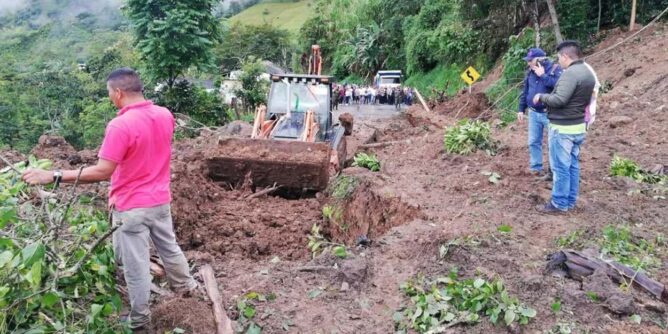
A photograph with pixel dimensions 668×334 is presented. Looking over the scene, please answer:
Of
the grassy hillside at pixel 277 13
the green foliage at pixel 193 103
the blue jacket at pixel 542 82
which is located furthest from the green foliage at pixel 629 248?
the grassy hillside at pixel 277 13

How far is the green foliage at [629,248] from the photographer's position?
4574mm

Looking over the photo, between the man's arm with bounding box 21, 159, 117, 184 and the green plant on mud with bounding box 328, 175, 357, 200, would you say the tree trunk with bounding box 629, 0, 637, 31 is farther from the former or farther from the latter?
the man's arm with bounding box 21, 159, 117, 184

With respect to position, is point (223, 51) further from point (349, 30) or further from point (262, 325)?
point (262, 325)

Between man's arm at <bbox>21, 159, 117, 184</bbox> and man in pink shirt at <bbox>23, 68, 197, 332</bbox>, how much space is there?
0.06 ft

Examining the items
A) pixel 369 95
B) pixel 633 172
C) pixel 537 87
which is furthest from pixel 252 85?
pixel 633 172

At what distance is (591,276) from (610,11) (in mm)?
17735

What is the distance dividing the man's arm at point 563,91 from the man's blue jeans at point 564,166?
1.03ft

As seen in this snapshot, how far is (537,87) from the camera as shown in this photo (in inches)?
271

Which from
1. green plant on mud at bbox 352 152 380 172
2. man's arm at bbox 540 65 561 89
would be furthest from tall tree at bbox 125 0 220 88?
man's arm at bbox 540 65 561 89

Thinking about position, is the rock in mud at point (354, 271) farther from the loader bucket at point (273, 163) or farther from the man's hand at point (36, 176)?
the loader bucket at point (273, 163)

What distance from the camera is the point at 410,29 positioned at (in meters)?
36.8

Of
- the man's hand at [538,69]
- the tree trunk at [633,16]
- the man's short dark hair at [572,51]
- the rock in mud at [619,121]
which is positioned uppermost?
the tree trunk at [633,16]

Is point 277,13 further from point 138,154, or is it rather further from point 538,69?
point 138,154

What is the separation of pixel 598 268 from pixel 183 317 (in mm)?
3151
